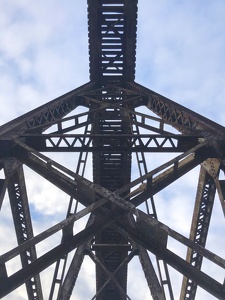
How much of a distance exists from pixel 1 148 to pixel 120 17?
22.8 feet

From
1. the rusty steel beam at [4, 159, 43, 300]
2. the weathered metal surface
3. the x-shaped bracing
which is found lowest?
the x-shaped bracing

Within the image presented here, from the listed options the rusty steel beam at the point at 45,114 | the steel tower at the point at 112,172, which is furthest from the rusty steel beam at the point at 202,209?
the rusty steel beam at the point at 45,114

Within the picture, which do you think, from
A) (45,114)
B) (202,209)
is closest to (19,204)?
(45,114)

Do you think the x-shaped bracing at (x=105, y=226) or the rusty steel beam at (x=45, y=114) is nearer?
the x-shaped bracing at (x=105, y=226)

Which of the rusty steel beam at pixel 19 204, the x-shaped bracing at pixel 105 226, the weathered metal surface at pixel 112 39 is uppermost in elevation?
the weathered metal surface at pixel 112 39

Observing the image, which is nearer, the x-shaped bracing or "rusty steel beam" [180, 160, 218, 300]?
the x-shaped bracing

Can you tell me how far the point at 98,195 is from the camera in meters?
6.41

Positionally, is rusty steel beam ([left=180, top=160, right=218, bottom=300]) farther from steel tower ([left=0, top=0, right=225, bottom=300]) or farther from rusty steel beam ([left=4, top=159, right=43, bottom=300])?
rusty steel beam ([left=4, top=159, right=43, bottom=300])

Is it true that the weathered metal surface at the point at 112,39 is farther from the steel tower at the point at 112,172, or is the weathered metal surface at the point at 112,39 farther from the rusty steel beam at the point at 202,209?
the rusty steel beam at the point at 202,209

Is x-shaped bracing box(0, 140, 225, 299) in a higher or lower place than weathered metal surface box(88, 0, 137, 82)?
lower

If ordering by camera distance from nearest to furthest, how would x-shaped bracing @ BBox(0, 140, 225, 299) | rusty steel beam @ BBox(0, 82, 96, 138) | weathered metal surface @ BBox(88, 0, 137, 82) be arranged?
1. x-shaped bracing @ BBox(0, 140, 225, 299)
2. rusty steel beam @ BBox(0, 82, 96, 138)
3. weathered metal surface @ BBox(88, 0, 137, 82)

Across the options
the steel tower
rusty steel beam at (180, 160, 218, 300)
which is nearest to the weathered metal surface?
the steel tower

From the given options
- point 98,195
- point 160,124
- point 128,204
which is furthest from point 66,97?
point 128,204

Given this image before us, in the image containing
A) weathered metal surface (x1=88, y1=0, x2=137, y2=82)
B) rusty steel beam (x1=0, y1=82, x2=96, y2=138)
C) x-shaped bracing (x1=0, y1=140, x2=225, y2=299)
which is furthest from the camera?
weathered metal surface (x1=88, y1=0, x2=137, y2=82)
